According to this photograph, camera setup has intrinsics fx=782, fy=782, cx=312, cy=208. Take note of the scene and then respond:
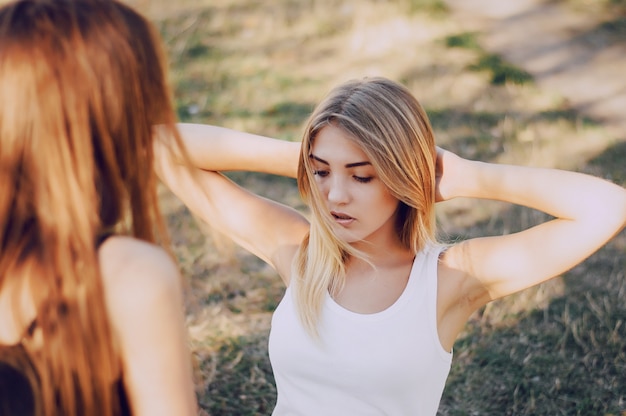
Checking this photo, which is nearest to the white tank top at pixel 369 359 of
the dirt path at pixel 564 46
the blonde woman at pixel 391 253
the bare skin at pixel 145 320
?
the blonde woman at pixel 391 253

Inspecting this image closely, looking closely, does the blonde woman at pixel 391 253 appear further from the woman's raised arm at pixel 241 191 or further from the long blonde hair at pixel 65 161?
the long blonde hair at pixel 65 161

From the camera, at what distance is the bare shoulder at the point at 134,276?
127cm

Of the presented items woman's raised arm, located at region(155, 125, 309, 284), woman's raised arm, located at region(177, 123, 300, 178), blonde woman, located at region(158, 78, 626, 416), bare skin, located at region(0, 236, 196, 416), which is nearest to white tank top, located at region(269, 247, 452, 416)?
blonde woman, located at region(158, 78, 626, 416)

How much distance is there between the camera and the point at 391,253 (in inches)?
92.1

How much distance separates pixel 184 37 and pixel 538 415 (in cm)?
539

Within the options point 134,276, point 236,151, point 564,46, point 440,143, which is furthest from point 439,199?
point 564,46

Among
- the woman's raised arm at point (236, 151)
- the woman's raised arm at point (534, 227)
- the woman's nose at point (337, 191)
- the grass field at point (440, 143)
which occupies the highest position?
the woman's raised arm at point (236, 151)

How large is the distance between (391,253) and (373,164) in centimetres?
32

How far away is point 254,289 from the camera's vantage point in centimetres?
400

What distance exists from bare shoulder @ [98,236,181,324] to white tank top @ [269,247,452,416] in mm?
923

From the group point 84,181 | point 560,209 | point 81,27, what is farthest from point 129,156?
point 560,209

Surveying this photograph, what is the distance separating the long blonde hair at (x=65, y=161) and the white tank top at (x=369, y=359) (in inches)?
35.5

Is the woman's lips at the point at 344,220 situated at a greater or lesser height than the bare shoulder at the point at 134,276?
lesser

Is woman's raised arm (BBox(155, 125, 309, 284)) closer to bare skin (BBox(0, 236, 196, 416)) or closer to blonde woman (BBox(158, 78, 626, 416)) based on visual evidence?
blonde woman (BBox(158, 78, 626, 416))
